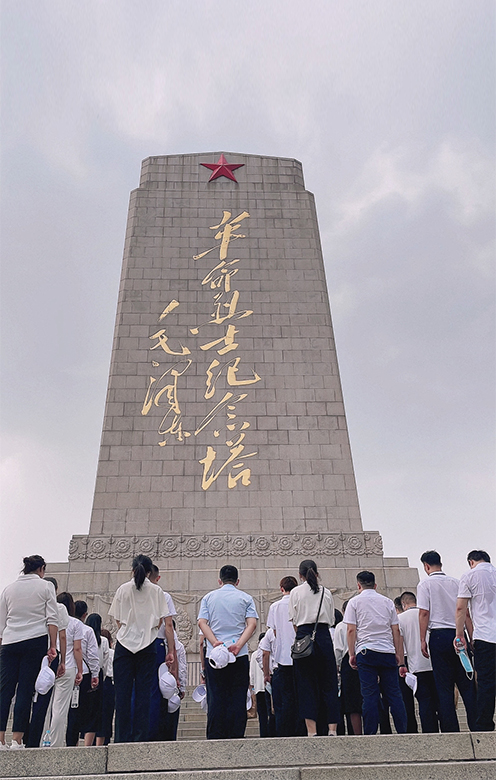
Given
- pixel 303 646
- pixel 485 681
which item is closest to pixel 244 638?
pixel 303 646

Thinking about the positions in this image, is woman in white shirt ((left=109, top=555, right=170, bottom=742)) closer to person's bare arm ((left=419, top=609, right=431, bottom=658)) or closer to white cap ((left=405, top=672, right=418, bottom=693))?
person's bare arm ((left=419, top=609, right=431, bottom=658))

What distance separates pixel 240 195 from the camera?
1389cm

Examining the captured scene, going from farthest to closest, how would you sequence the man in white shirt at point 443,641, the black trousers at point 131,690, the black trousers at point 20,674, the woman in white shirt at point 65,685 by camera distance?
Answer: the woman in white shirt at point 65,685, the man in white shirt at point 443,641, the black trousers at point 20,674, the black trousers at point 131,690

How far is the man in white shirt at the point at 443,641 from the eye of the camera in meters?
3.99

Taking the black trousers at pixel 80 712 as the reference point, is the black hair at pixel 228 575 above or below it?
above

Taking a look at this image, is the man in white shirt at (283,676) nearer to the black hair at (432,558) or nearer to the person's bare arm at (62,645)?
the black hair at (432,558)

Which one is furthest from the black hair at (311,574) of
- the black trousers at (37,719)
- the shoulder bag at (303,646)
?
the black trousers at (37,719)

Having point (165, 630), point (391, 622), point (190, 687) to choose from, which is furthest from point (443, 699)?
point (190, 687)

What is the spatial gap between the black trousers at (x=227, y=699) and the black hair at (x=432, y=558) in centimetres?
130

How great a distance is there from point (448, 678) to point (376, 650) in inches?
17.3

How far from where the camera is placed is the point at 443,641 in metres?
4.11

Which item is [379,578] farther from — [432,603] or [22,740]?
[22,740]

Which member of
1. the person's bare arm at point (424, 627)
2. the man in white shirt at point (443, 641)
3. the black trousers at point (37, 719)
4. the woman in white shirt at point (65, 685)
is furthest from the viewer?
the woman in white shirt at point (65, 685)

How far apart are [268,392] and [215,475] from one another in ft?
5.88
